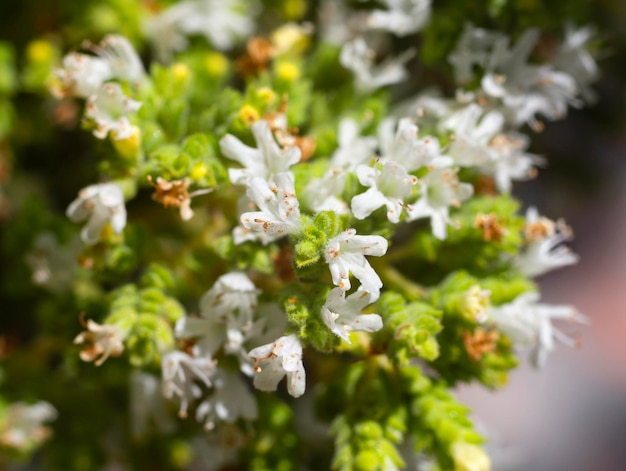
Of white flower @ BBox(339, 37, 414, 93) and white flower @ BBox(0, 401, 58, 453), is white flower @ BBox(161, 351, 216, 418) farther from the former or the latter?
white flower @ BBox(339, 37, 414, 93)

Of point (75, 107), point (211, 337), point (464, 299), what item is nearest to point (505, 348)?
point (464, 299)

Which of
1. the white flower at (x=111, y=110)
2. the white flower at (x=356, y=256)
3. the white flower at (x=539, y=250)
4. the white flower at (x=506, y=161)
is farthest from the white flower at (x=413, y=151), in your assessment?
the white flower at (x=111, y=110)


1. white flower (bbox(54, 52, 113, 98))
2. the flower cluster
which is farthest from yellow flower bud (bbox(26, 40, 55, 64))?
white flower (bbox(54, 52, 113, 98))

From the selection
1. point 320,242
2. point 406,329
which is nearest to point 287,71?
point 320,242

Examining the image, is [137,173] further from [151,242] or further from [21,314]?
[21,314]

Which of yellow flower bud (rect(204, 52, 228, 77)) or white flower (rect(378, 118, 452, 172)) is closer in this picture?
white flower (rect(378, 118, 452, 172))

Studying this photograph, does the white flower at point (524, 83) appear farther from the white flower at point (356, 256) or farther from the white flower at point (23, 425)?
the white flower at point (23, 425)

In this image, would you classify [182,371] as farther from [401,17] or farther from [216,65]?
[401,17]
